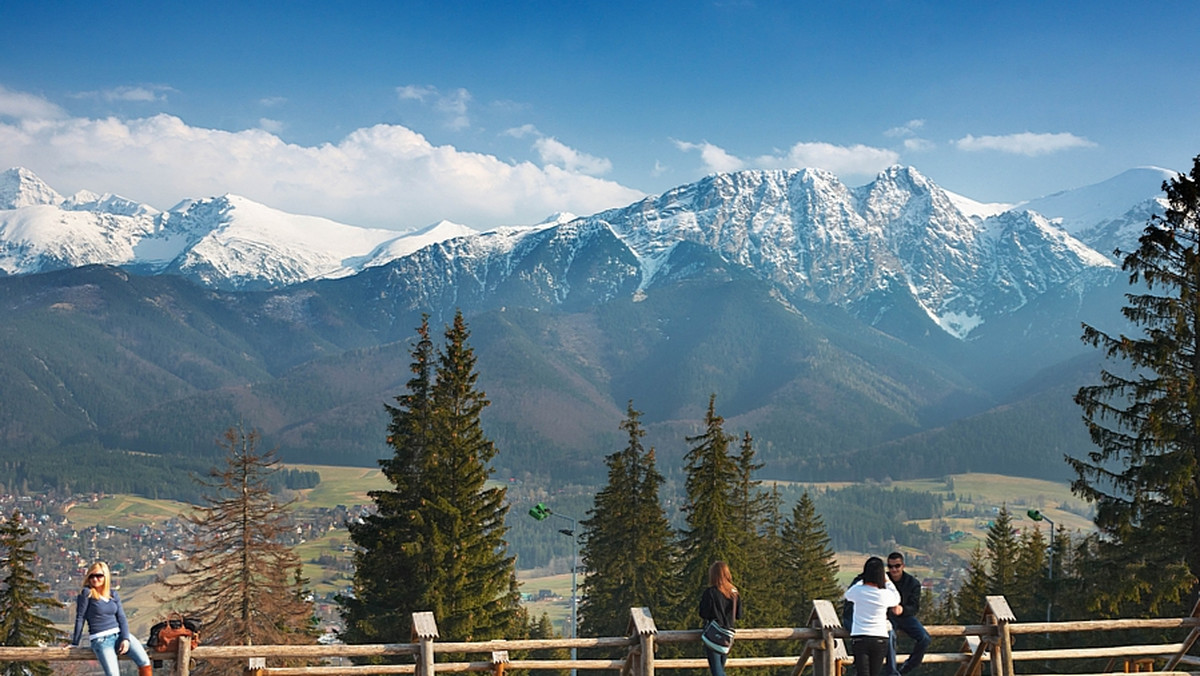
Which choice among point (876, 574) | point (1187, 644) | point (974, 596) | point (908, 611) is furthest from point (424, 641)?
point (974, 596)

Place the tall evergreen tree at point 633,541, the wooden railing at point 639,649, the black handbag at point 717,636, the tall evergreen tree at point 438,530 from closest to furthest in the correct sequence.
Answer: the wooden railing at point 639,649
the black handbag at point 717,636
the tall evergreen tree at point 438,530
the tall evergreen tree at point 633,541

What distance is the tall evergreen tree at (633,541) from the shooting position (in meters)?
45.2

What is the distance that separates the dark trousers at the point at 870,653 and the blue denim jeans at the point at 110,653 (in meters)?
10.1

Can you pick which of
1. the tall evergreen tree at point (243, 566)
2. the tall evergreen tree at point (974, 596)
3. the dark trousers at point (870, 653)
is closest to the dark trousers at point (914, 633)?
the dark trousers at point (870, 653)

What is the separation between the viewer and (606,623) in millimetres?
47656

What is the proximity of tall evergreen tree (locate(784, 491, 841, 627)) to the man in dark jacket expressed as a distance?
4409 cm

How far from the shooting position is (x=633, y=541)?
1779 inches

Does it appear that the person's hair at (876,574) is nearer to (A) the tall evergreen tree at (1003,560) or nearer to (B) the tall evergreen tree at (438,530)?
(B) the tall evergreen tree at (438,530)

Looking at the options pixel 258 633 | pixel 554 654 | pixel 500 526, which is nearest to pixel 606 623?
pixel 554 654

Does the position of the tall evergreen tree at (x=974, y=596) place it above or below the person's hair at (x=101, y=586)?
below

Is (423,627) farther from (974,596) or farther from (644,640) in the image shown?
(974,596)

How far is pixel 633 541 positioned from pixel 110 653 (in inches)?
1315

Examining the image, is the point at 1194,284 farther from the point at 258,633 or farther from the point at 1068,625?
the point at 258,633

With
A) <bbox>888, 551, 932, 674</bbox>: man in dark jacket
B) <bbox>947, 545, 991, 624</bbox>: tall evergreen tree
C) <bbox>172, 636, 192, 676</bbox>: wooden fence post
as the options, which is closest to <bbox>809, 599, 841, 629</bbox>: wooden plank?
<bbox>888, 551, 932, 674</bbox>: man in dark jacket
